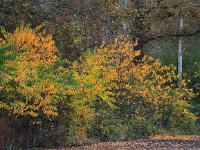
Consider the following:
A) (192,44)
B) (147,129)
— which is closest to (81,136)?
(147,129)

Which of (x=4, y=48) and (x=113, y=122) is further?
(x=113, y=122)

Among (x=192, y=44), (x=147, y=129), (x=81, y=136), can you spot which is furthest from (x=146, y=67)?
(x=192, y=44)

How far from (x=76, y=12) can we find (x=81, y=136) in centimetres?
593

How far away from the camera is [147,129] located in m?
17.9

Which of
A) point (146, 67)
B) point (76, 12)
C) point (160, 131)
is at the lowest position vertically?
point (160, 131)

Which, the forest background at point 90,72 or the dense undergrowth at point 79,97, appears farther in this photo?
the forest background at point 90,72

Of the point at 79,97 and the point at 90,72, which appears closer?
the point at 79,97

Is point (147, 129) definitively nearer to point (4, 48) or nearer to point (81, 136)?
point (81, 136)

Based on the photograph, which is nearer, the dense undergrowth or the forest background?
the dense undergrowth

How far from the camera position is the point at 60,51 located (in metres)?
18.8

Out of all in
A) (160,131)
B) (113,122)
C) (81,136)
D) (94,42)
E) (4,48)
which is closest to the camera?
(4,48)

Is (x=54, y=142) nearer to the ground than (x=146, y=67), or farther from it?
nearer to the ground

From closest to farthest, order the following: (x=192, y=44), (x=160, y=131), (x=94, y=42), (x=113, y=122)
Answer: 1. (x=113, y=122)
2. (x=160, y=131)
3. (x=94, y=42)
4. (x=192, y=44)

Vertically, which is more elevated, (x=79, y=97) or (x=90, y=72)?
(x=90, y=72)
